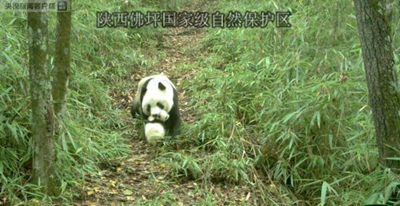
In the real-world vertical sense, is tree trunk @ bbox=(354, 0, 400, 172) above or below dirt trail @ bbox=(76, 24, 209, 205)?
above

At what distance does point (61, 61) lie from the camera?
352 cm

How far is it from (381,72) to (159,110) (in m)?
2.40

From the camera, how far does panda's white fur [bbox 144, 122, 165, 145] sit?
454 centimetres

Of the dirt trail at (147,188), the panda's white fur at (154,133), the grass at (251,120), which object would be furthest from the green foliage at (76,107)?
the panda's white fur at (154,133)

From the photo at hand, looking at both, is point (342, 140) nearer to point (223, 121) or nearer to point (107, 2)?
point (223, 121)

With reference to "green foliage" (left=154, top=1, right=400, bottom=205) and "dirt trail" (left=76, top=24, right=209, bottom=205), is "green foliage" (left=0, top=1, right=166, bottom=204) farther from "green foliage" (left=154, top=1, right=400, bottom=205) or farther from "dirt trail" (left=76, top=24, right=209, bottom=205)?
"green foliage" (left=154, top=1, right=400, bottom=205)

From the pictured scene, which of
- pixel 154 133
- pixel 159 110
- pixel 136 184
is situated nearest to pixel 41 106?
pixel 136 184

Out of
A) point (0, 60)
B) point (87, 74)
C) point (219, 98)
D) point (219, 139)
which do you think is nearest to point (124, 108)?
point (87, 74)

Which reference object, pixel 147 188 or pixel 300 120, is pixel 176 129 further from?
pixel 300 120

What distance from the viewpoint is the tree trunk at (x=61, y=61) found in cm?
349

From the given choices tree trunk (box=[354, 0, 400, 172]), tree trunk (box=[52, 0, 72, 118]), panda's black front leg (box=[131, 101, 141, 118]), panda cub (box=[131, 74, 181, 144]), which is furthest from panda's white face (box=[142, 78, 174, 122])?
tree trunk (box=[354, 0, 400, 172])

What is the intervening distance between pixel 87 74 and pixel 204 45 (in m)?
2.68

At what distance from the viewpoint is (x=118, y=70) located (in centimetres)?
598

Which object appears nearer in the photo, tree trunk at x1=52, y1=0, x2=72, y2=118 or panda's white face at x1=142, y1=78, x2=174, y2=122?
tree trunk at x1=52, y1=0, x2=72, y2=118
